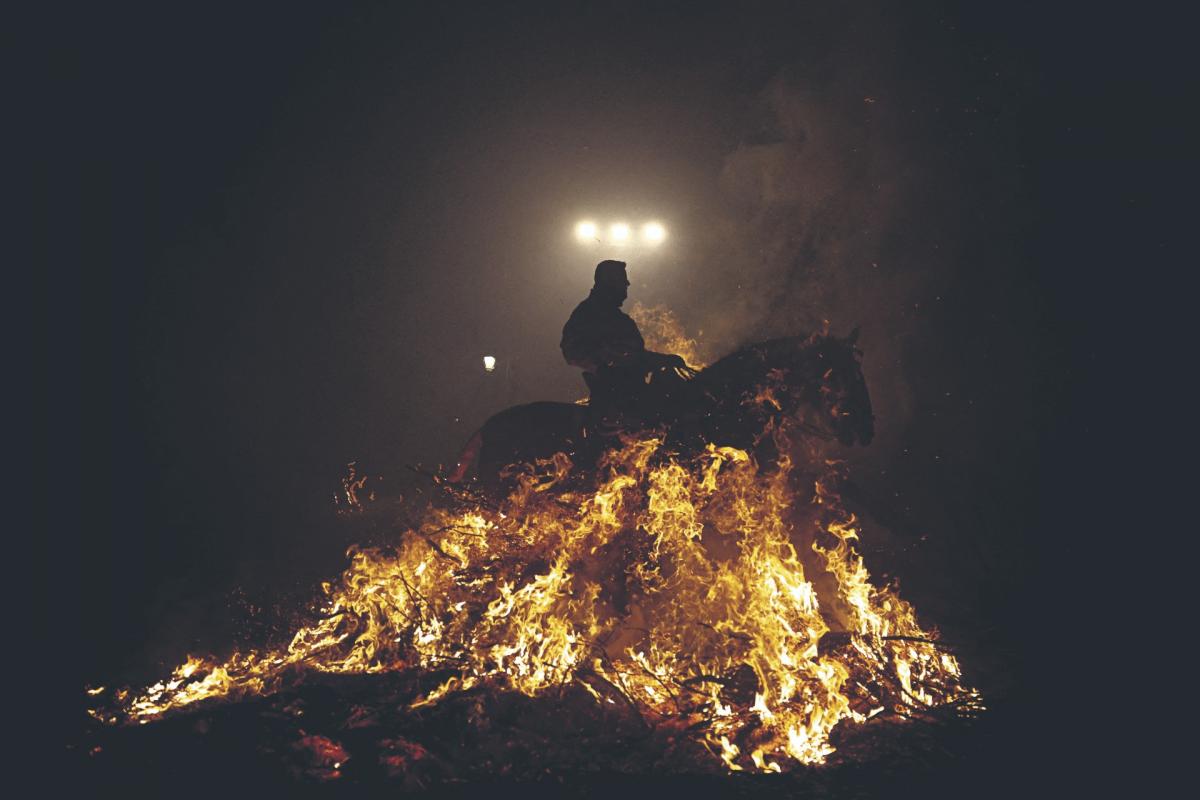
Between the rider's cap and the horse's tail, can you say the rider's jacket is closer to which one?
the rider's cap

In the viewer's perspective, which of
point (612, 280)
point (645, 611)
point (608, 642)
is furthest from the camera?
point (612, 280)

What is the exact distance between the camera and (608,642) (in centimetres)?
629

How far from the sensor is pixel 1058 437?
955 centimetres

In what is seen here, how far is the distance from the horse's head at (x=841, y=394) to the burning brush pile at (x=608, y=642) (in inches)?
22.0

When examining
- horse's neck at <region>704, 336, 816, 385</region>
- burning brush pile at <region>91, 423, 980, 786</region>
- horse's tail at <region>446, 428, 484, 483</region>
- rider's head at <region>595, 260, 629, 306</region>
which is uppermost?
rider's head at <region>595, 260, 629, 306</region>

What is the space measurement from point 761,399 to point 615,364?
6.49ft

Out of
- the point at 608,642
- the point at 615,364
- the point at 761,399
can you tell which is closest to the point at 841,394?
the point at 761,399

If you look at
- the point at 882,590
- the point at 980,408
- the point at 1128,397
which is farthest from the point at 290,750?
the point at 980,408

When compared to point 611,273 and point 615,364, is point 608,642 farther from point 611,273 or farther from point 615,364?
point 611,273

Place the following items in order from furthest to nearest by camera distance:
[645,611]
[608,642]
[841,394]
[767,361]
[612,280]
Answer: [612,280]
[767,361]
[841,394]
[645,611]
[608,642]

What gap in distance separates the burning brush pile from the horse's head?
22.0 inches

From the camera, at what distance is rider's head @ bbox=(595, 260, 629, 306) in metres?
7.72

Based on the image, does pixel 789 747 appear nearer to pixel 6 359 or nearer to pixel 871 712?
pixel 871 712

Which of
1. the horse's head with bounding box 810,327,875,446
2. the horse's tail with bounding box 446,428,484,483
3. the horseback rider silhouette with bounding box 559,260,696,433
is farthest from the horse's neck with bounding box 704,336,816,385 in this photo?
the horse's tail with bounding box 446,428,484,483
